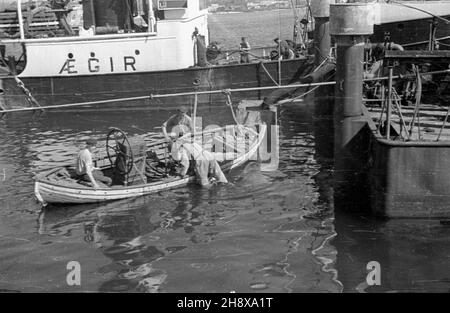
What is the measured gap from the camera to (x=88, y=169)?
12.9 m

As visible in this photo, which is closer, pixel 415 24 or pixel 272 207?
pixel 272 207

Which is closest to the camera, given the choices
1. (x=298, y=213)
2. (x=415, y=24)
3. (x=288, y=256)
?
(x=288, y=256)

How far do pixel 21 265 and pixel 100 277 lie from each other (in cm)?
162

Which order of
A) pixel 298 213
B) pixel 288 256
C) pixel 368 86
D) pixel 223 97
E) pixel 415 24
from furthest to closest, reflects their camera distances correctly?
pixel 223 97, pixel 415 24, pixel 368 86, pixel 298 213, pixel 288 256

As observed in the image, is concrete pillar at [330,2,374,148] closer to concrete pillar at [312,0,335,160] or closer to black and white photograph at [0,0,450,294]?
black and white photograph at [0,0,450,294]

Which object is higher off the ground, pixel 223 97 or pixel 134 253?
pixel 223 97

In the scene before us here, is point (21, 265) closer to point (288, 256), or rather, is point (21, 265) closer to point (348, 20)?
point (288, 256)

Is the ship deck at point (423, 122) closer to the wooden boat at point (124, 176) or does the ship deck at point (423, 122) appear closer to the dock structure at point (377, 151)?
the dock structure at point (377, 151)

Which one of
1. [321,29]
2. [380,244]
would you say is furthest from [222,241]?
[321,29]

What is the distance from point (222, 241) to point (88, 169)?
3503 millimetres

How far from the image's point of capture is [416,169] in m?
11.0

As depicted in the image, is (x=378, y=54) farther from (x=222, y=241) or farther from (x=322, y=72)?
(x=222, y=241)

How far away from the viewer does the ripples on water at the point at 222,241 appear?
31.8 ft
